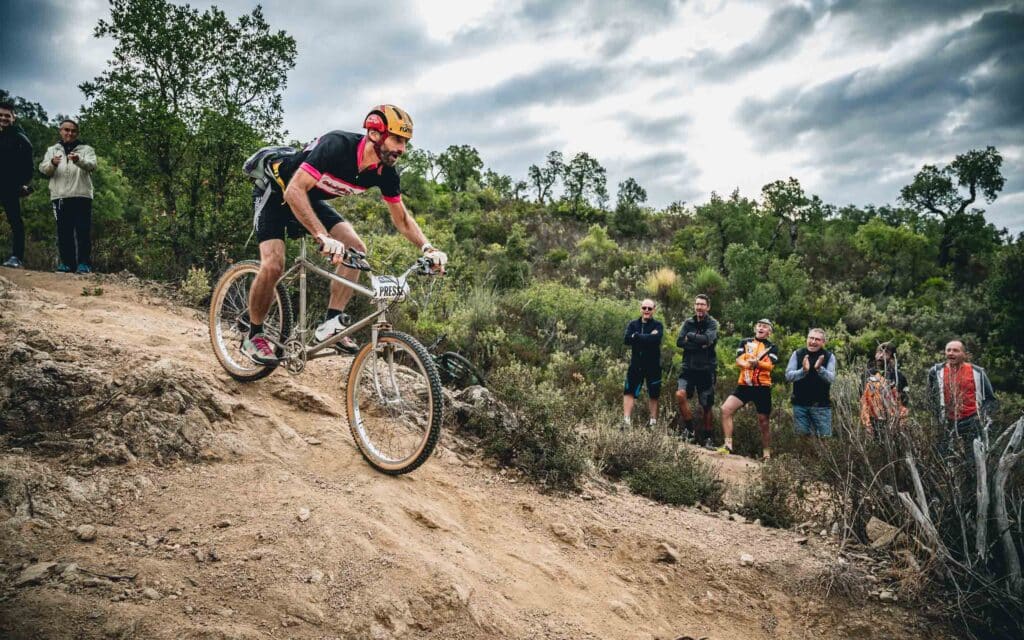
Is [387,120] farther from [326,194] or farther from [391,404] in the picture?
[391,404]

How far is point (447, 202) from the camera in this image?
25.8 m

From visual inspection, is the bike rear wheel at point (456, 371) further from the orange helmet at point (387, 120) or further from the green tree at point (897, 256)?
the green tree at point (897, 256)

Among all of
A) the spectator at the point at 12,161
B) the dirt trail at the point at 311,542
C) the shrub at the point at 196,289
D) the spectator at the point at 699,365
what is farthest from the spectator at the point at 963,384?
the spectator at the point at 12,161

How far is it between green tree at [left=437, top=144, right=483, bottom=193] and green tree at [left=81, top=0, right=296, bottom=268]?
1020 inches

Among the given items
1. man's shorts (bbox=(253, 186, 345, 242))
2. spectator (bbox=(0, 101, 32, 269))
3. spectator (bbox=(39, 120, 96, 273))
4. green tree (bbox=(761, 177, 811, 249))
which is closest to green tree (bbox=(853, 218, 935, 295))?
green tree (bbox=(761, 177, 811, 249))

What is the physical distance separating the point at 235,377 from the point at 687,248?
71.7 feet

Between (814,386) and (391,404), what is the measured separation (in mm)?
6802

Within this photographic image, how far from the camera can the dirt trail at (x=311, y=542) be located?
2.65m

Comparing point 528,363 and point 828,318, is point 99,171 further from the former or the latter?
point 828,318

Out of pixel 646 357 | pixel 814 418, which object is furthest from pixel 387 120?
pixel 814 418

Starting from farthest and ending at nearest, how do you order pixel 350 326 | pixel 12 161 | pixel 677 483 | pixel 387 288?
pixel 12 161, pixel 677 483, pixel 350 326, pixel 387 288

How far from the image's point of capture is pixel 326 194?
15.2ft

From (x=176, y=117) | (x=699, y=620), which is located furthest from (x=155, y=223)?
(x=699, y=620)

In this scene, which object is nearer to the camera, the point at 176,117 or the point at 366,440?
the point at 366,440
